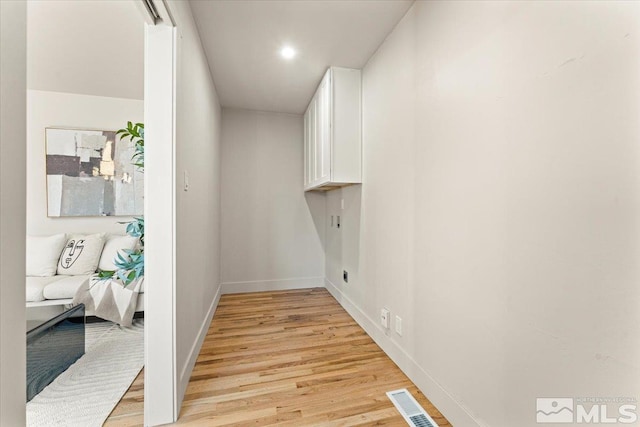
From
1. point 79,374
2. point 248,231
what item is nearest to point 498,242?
point 79,374

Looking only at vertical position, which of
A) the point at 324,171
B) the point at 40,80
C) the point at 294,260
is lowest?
the point at 294,260

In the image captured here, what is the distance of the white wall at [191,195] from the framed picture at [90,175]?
1.37 m

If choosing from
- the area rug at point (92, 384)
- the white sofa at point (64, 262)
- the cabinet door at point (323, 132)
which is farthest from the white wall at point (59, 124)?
the cabinet door at point (323, 132)

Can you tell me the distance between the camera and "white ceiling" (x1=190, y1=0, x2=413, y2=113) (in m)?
1.77

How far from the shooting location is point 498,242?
115 centimetres

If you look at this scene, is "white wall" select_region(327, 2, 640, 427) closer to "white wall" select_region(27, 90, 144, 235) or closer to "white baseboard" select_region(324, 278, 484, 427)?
"white baseboard" select_region(324, 278, 484, 427)

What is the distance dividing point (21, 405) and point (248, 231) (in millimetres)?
3136

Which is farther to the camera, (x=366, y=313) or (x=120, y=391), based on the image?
(x=366, y=313)

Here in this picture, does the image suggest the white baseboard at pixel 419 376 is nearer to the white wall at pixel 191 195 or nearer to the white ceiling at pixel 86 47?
the white wall at pixel 191 195

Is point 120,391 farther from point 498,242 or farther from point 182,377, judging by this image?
point 498,242

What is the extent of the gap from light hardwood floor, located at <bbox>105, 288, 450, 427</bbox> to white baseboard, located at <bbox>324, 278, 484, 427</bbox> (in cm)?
4

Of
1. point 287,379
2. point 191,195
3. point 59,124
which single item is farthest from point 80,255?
point 287,379

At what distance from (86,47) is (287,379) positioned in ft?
10.5

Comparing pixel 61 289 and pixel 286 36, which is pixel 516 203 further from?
pixel 61 289
